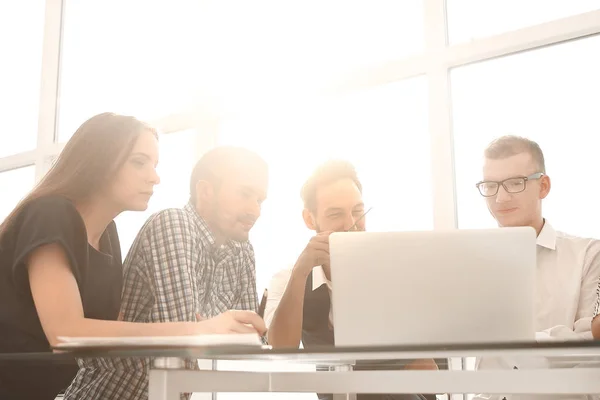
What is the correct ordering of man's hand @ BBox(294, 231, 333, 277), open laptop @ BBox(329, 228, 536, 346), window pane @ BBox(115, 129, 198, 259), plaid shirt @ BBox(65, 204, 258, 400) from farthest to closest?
1. window pane @ BBox(115, 129, 198, 259)
2. man's hand @ BBox(294, 231, 333, 277)
3. plaid shirt @ BBox(65, 204, 258, 400)
4. open laptop @ BBox(329, 228, 536, 346)

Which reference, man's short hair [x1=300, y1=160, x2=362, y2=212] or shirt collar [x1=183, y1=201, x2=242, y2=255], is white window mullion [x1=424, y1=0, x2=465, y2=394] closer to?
man's short hair [x1=300, y1=160, x2=362, y2=212]

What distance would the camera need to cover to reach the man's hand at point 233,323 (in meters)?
1.18

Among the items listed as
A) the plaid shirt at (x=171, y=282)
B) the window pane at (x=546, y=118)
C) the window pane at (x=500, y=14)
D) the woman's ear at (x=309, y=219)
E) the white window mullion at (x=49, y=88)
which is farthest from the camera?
the white window mullion at (x=49, y=88)

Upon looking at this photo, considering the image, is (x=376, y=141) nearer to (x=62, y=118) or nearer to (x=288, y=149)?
(x=288, y=149)

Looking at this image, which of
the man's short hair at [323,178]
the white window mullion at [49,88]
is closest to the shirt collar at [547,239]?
the man's short hair at [323,178]

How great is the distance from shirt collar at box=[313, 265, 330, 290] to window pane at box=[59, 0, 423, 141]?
1.36 meters

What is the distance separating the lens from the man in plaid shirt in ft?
5.31

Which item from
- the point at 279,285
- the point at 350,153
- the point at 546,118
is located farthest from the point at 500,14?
the point at 279,285

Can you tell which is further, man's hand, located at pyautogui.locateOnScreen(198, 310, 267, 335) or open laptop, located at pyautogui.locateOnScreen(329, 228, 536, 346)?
man's hand, located at pyautogui.locateOnScreen(198, 310, 267, 335)

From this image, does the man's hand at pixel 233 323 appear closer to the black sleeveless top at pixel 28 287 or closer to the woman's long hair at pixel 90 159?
the black sleeveless top at pixel 28 287

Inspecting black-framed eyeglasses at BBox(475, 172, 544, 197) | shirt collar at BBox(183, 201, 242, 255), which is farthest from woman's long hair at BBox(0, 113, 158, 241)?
black-framed eyeglasses at BBox(475, 172, 544, 197)

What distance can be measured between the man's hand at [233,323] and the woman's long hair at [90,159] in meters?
0.70

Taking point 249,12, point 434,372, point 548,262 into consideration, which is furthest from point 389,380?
point 249,12

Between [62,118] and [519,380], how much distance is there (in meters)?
3.90
